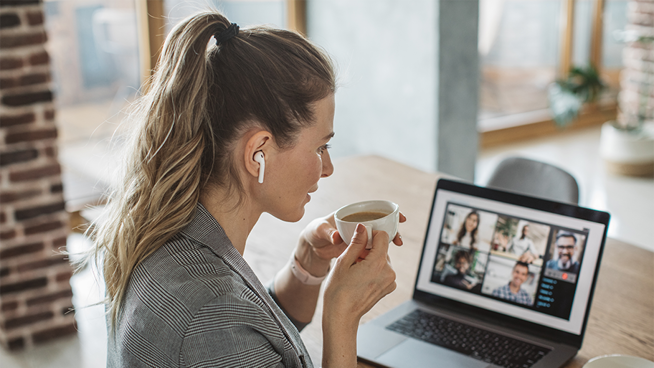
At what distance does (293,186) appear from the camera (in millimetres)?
1024

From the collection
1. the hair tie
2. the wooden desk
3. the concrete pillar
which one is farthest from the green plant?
the hair tie

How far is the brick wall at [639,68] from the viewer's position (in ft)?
15.4

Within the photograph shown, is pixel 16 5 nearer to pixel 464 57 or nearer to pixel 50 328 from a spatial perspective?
pixel 50 328

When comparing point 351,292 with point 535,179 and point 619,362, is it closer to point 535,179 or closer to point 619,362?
point 619,362

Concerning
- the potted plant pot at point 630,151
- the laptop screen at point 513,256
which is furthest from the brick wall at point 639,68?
the laptop screen at point 513,256

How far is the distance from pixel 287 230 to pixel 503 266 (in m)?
0.67

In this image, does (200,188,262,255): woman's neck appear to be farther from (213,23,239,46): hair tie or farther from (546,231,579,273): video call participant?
(546,231,579,273): video call participant

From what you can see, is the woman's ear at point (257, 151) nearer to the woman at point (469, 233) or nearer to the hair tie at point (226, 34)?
the hair tie at point (226, 34)

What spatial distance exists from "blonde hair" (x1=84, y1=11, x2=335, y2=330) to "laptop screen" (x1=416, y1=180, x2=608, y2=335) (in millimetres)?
461

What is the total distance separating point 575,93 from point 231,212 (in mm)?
4498

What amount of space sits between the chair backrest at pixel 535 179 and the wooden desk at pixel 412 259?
221mm

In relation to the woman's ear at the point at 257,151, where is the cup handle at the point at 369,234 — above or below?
below

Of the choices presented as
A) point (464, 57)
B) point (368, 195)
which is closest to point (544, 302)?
point (368, 195)

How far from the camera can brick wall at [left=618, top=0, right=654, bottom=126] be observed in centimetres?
469
